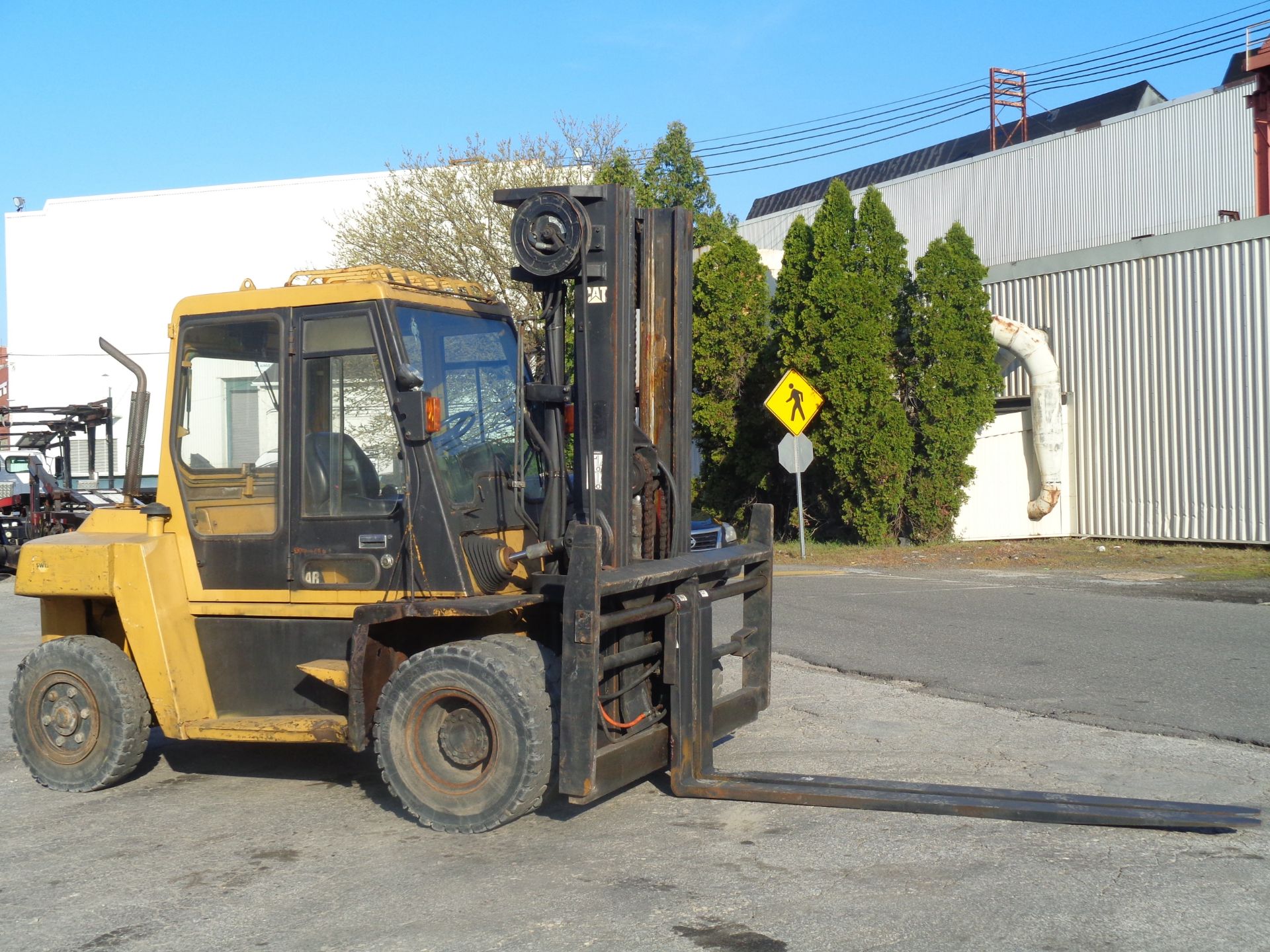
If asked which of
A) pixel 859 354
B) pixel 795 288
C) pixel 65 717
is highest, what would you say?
pixel 795 288

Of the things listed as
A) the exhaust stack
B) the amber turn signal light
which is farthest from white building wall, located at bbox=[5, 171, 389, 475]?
the amber turn signal light

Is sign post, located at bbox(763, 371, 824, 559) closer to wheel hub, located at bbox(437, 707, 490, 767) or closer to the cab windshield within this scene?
the cab windshield

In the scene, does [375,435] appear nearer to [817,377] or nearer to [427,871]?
[427,871]

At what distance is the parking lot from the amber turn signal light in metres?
1.91

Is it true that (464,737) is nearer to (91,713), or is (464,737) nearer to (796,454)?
(91,713)

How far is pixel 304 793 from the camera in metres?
6.66

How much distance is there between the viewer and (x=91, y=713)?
670cm

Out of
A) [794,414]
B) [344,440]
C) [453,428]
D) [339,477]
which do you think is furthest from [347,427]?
[794,414]

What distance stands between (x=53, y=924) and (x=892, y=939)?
318 centimetres

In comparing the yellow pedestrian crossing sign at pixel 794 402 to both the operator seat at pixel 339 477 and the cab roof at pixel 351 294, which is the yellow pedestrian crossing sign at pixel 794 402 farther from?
the operator seat at pixel 339 477

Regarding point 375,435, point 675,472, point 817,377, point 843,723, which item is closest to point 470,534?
point 375,435

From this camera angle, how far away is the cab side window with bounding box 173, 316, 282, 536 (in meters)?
6.36

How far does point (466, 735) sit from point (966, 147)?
155 ft

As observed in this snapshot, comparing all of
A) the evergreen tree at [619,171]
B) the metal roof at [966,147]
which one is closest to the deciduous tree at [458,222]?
the evergreen tree at [619,171]
